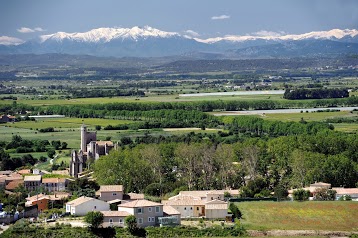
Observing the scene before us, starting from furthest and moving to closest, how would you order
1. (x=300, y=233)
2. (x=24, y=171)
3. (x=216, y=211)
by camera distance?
1. (x=24, y=171)
2. (x=216, y=211)
3. (x=300, y=233)

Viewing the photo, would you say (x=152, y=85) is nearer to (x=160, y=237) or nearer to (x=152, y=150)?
(x=152, y=150)

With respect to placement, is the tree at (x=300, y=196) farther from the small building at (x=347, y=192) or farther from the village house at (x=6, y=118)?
the village house at (x=6, y=118)

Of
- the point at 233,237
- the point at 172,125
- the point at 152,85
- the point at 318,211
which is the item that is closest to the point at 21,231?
the point at 233,237

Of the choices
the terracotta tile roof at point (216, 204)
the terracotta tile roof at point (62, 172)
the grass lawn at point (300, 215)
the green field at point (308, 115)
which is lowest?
the green field at point (308, 115)

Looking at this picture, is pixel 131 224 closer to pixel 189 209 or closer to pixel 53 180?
pixel 189 209

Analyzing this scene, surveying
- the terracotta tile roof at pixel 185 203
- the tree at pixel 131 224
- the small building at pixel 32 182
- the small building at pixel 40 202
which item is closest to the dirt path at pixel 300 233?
the terracotta tile roof at pixel 185 203

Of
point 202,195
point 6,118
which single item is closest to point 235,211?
point 202,195
